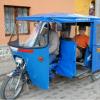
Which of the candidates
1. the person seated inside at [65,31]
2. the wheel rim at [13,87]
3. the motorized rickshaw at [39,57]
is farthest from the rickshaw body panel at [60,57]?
the person seated inside at [65,31]

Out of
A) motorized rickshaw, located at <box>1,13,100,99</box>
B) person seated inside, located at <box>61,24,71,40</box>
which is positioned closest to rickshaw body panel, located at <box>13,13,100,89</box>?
motorized rickshaw, located at <box>1,13,100,99</box>

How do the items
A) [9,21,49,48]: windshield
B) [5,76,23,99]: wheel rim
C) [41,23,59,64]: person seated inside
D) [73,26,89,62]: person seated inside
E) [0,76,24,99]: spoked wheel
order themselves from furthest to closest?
[73,26,89,62]: person seated inside < [41,23,59,64]: person seated inside < [9,21,49,48]: windshield < [5,76,23,99]: wheel rim < [0,76,24,99]: spoked wheel

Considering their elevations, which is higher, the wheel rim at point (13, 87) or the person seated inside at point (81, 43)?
the person seated inside at point (81, 43)

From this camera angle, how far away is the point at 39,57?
5.76 meters

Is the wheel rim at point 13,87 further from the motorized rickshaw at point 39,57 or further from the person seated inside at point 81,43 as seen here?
the person seated inside at point 81,43

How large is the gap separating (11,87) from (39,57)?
2.91 feet

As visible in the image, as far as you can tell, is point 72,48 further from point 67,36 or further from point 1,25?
point 1,25

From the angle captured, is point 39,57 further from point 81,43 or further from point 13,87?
point 81,43

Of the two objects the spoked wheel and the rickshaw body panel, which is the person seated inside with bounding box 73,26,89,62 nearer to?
the rickshaw body panel

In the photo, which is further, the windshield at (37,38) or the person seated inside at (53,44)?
the person seated inside at (53,44)

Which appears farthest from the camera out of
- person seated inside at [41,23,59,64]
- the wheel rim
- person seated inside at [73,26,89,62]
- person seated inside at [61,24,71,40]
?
person seated inside at [73,26,89,62]

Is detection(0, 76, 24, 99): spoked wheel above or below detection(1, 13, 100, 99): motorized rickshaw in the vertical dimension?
below

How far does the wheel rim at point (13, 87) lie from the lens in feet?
19.2

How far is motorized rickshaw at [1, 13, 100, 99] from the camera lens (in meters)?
5.78
